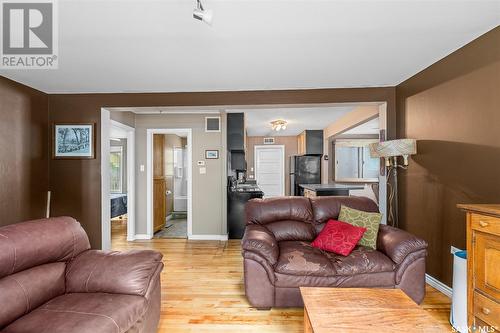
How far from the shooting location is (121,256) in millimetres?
1774

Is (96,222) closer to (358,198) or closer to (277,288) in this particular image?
(277,288)

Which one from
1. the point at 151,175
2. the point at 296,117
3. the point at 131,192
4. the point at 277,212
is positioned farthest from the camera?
the point at 296,117

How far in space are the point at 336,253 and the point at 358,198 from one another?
873 millimetres

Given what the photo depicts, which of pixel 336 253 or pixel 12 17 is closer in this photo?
pixel 12 17

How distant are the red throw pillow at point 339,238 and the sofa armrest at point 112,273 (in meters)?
1.63

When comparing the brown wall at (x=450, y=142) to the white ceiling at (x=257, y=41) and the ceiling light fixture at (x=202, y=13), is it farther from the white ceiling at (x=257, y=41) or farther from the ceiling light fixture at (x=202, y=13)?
the ceiling light fixture at (x=202, y=13)

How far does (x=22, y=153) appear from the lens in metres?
3.03

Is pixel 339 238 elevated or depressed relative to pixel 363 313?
elevated

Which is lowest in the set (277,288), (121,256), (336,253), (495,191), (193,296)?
(193,296)

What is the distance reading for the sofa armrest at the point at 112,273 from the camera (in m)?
1.62

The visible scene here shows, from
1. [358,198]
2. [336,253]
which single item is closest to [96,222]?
[336,253]

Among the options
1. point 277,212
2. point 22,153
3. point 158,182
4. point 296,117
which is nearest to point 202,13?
point 277,212

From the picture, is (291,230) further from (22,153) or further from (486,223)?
(22,153)

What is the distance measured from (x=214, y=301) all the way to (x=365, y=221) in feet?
5.76
